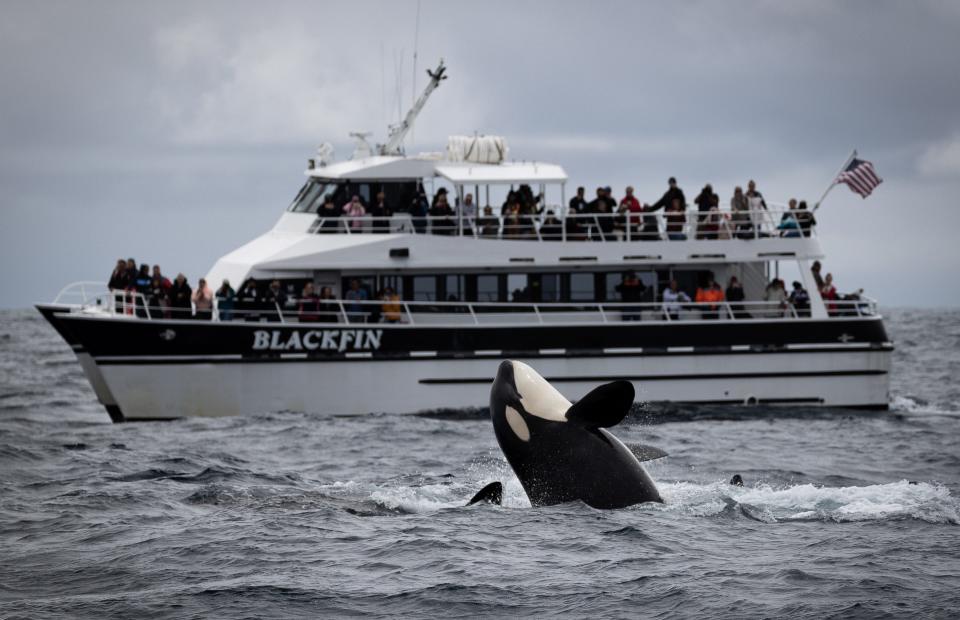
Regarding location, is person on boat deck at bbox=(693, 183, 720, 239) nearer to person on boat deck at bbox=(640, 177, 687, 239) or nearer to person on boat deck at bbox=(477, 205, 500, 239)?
person on boat deck at bbox=(640, 177, 687, 239)

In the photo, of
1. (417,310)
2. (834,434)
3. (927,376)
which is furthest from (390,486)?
(927,376)

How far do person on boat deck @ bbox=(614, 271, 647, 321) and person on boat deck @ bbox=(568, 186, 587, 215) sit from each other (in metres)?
1.79

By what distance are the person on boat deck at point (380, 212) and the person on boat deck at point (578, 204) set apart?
3990mm

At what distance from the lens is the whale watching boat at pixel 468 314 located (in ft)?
86.7

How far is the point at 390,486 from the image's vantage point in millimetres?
16172

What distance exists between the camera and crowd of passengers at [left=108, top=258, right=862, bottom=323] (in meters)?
26.6

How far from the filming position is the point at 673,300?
2830 centimetres

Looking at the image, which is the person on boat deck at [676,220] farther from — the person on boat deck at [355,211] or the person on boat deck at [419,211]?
the person on boat deck at [355,211]

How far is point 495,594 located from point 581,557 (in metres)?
1.23

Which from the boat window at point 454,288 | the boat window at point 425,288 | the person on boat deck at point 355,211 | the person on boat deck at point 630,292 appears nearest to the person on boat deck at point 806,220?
the person on boat deck at point 630,292

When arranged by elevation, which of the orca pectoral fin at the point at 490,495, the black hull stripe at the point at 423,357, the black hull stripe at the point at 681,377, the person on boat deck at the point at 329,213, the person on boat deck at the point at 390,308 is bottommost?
the orca pectoral fin at the point at 490,495

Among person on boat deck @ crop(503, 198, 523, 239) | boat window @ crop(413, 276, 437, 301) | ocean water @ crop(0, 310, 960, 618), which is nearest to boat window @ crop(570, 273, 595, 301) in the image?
person on boat deck @ crop(503, 198, 523, 239)

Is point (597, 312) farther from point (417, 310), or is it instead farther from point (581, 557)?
point (581, 557)

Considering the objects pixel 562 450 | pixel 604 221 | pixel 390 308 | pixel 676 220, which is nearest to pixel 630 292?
pixel 604 221
